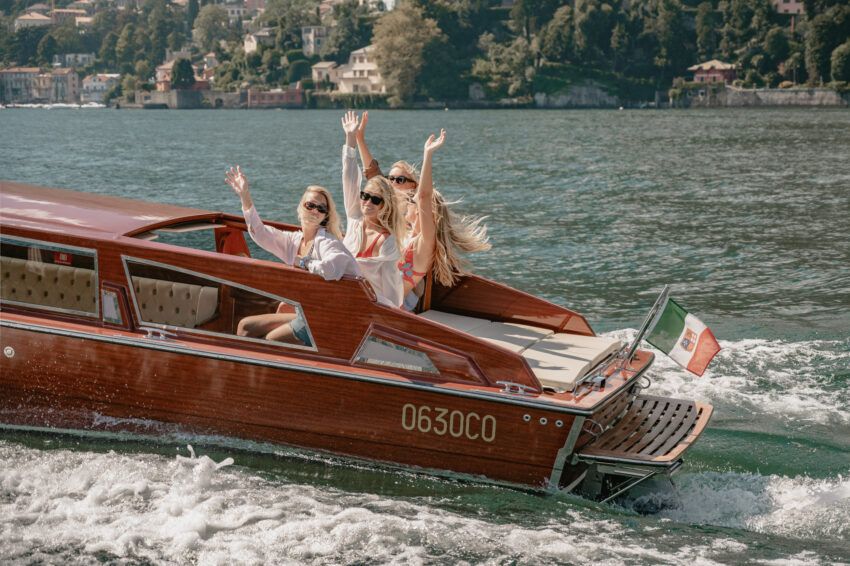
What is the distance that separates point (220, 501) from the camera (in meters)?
7.17

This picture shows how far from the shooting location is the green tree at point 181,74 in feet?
593

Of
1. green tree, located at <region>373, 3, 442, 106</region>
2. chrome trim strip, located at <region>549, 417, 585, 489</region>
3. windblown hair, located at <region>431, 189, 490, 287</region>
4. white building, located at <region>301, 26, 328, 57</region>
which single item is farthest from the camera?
white building, located at <region>301, 26, 328, 57</region>

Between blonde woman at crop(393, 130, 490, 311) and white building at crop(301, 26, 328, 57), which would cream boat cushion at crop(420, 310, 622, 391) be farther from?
white building at crop(301, 26, 328, 57)

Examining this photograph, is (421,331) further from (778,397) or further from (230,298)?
(778,397)

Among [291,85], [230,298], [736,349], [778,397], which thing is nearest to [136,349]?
[230,298]

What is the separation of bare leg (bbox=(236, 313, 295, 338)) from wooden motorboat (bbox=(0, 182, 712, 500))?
0.06m

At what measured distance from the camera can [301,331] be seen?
24.2 feet

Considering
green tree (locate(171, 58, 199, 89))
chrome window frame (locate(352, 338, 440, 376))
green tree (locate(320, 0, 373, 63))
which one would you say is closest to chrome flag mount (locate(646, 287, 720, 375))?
chrome window frame (locate(352, 338, 440, 376))

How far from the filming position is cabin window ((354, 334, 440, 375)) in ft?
23.6

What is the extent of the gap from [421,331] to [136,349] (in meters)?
2.03

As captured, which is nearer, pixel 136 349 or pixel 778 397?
pixel 136 349

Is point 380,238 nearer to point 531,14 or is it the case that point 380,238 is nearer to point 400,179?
point 400,179

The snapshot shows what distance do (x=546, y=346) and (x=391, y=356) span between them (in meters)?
1.36

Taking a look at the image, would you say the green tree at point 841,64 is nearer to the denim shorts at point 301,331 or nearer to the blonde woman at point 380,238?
the blonde woman at point 380,238
